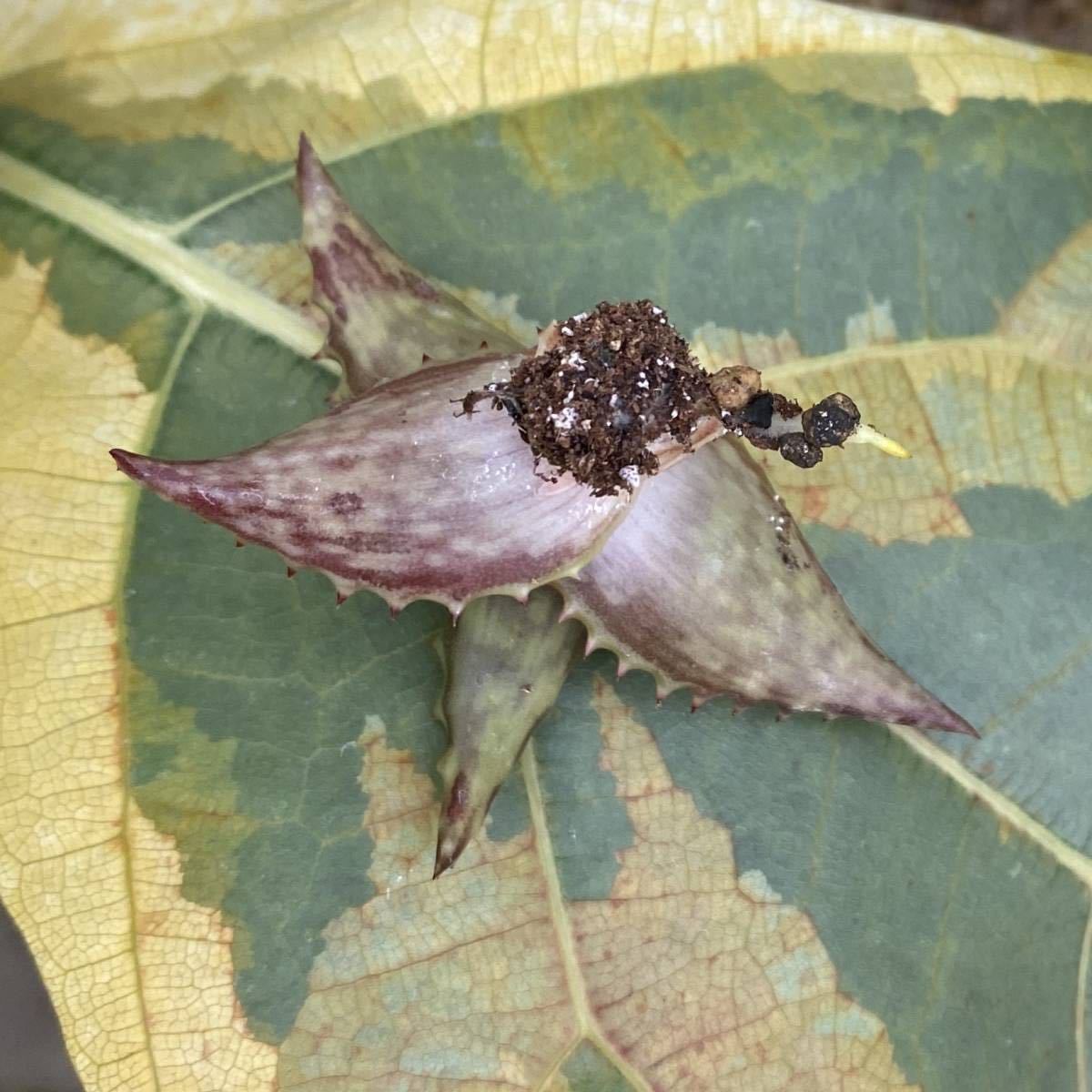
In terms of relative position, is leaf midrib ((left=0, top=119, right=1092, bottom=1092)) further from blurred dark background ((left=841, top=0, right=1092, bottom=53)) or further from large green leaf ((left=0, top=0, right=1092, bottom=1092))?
blurred dark background ((left=841, top=0, right=1092, bottom=53))

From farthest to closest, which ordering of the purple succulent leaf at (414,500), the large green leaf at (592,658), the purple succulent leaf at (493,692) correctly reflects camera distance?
the large green leaf at (592,658) → the purple succulent leaf at (493,692) → the purple succulent leaf at (414,500)

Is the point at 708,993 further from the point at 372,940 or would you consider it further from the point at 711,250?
the point at 711,250

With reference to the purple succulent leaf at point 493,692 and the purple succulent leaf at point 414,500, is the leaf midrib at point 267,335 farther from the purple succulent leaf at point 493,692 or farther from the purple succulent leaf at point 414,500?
the purple succulent leaf at point 414,500

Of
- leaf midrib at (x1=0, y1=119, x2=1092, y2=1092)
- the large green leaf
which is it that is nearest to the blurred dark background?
the large green leaf

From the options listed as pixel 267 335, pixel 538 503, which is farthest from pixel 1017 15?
pixel 538 503

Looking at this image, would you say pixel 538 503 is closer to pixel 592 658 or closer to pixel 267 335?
pixel 592 658

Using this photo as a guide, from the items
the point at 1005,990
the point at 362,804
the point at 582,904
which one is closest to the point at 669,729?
the point at 582,904

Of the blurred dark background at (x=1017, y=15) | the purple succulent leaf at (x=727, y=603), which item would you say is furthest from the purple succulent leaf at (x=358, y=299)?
the blurred dark background at (x=1017, y=15)
